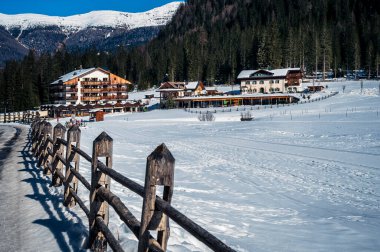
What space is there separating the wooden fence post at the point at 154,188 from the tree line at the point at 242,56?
112 meters

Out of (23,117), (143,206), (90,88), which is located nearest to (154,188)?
(143,206)

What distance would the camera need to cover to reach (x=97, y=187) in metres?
6.68

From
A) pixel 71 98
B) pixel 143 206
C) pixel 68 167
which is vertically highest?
pixel 71 98

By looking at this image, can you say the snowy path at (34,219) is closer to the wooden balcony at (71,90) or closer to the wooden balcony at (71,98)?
the wooden balcony at (71,90)

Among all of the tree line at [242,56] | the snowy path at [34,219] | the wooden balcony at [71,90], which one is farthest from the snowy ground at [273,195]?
the tree line at [242,56]

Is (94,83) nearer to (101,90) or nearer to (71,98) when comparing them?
(101,90)

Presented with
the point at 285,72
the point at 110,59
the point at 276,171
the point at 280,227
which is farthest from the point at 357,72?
the point at 280,227

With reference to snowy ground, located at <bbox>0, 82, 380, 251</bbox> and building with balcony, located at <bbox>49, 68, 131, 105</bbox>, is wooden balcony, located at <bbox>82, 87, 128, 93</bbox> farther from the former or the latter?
snowy ground, located at <bbox>0, 82, 380, 251</bbox>

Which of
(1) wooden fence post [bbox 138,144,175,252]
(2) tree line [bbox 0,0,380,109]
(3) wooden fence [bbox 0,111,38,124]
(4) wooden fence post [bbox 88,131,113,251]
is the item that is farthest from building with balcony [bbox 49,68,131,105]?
(1) wooden fence post [bbox 138,144,175,252]

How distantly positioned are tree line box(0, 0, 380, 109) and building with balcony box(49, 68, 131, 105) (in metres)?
11.7

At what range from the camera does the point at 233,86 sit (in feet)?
411

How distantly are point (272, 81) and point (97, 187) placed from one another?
10357 centimetres

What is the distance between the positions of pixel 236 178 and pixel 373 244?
7.67m

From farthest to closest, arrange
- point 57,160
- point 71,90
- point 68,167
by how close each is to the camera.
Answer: point 71,90 < point 57,160 < point 68,167
